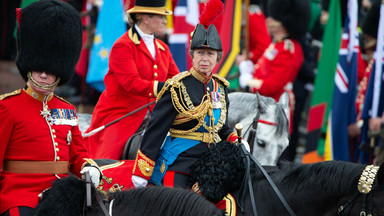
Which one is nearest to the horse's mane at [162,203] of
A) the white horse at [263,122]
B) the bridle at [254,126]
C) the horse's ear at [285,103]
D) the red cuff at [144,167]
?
the red cuff at [144,167]

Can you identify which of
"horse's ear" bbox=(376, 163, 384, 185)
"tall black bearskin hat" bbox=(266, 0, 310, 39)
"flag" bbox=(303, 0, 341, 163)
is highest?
"tall black bearskin hat" bbox=(266, 0, 310, 39)

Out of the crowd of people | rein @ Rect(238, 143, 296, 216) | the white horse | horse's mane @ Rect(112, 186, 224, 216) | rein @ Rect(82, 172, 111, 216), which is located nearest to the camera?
horse's mane @ Rect(112, 186, 224, 216)

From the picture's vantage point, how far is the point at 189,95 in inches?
172

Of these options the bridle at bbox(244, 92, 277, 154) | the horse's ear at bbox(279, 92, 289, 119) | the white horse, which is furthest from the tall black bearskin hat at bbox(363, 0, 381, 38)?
the bridle at bbox(244, 92, 277, 154)

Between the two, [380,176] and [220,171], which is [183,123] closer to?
[220,171]

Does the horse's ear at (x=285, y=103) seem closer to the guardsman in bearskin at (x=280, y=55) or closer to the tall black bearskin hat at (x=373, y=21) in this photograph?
the guardsman in bearskin at (x=280, y=55)

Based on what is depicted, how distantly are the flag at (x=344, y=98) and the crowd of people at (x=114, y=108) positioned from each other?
2659mm

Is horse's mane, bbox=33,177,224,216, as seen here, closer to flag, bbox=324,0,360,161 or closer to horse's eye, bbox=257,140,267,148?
horse's eye, bbox=257,140,267,148

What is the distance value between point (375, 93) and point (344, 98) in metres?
0.75

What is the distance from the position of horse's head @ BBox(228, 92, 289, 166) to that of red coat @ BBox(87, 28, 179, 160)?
0.75 meters

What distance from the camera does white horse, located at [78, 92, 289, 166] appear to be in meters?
5.63

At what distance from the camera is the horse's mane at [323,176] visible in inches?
144

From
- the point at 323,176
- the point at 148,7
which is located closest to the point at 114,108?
the point at 148,7

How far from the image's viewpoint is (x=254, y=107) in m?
5.90
